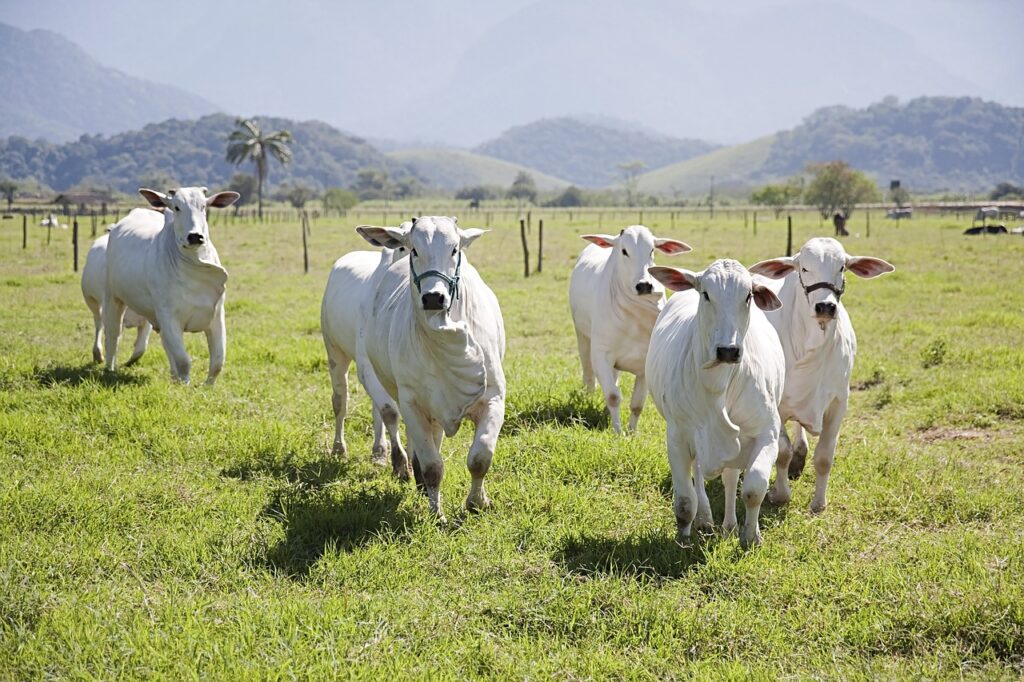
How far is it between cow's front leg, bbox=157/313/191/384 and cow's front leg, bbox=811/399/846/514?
249 inches

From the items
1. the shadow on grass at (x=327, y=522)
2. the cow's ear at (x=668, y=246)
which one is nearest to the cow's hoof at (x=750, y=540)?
the shadow on grass at (x=327, y=522)

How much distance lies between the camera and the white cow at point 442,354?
5.48 metres

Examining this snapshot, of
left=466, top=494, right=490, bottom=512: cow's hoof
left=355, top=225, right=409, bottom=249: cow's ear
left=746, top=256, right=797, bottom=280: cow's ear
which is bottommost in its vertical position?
left=466, top=494, right=490, bottom=512: cow's hoof

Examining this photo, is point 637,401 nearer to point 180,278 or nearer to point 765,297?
point 765,297

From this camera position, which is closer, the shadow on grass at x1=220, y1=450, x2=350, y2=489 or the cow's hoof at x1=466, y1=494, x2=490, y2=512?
the cow's hoof at x1=466, y1=494, x2=490, y2=512

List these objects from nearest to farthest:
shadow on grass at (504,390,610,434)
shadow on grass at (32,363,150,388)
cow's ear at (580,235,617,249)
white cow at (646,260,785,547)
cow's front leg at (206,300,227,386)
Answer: white cow at (646,260,785,547) → shadow on grass at (504,390,610,434) → cow's ear at (580,235,617,249) → shadow on grass at (32,363,150,388) → cow's front leg at (206,300,227,386)

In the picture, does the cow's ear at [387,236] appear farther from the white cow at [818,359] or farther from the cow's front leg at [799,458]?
the cow's front leg at [799,458]

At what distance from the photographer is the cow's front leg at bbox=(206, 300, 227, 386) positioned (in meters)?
9.48

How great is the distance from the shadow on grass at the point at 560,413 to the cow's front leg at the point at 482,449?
1919 mm

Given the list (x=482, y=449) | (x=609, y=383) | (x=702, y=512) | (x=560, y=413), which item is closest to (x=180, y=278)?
(x=560, y=413)

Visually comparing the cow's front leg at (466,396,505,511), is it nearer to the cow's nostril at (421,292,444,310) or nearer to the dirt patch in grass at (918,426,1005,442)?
the cow's nostril at (421,292,444,310)

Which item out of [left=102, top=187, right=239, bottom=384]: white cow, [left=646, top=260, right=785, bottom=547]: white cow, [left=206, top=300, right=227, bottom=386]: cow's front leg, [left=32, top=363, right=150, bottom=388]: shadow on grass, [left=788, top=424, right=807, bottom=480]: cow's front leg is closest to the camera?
[left=646, top=260, right=785, bottom=547]: white cow

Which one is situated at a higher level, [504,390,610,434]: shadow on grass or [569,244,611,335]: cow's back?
[569,244,611,335]: cow's back

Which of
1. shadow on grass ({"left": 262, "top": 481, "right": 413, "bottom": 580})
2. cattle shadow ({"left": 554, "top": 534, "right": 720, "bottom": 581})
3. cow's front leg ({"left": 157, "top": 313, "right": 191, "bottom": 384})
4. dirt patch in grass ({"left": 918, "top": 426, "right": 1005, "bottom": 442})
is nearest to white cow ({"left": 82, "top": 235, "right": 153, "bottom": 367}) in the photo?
cow's front leg ({"left": 157, "top": 313, "right": 191, "bottom": 384})
